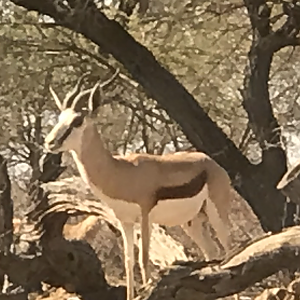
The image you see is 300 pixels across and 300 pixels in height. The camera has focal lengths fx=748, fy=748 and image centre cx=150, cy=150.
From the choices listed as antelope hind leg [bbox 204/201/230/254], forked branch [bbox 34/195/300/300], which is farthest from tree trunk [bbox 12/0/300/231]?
forked branch [bbox 34/195/300/300]

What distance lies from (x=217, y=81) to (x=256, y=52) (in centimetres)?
44

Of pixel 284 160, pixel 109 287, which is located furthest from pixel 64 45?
pixel 109 287

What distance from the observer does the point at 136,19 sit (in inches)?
103

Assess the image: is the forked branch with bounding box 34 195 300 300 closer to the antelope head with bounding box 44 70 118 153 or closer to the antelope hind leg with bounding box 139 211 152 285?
the antelope hind leg with bounding box 139 211 152 285

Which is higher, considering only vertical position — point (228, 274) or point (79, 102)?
point (79, 102)

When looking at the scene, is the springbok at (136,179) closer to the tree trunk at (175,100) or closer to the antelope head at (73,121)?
the antelope head at (73,121)

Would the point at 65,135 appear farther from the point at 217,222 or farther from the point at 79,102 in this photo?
the point at 217,222

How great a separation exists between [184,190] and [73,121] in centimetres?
34

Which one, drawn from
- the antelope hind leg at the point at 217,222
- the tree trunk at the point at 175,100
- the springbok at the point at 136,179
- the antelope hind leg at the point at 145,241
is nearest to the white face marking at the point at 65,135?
the springbok at the point at 136,179

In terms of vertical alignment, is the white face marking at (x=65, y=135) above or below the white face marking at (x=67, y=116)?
below

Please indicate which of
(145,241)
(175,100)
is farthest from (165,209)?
(175,100)

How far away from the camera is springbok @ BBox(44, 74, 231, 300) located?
4.70ft

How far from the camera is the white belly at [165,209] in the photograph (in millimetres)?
1485

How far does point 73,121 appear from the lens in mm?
1396
